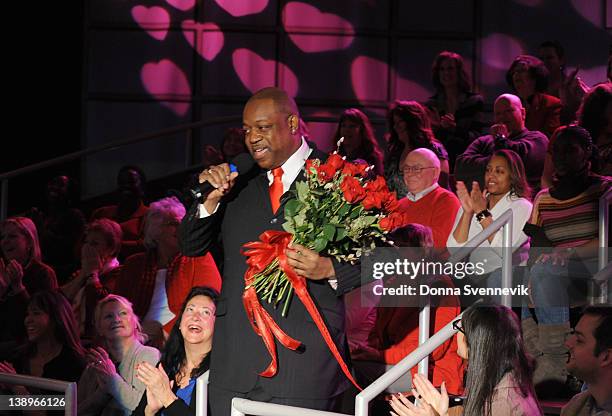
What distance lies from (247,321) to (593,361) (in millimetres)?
1258

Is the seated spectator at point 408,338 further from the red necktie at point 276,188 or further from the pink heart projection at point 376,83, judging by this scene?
the pink heart projection at point 376,83

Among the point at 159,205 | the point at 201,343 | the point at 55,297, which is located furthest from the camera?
the point at 159,205

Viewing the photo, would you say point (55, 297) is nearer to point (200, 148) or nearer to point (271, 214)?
point (271, 214)

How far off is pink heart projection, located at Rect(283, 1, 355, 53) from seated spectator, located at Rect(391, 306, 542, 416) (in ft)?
21.7

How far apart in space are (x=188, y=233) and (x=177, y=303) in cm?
230

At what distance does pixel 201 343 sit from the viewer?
4.88 metres

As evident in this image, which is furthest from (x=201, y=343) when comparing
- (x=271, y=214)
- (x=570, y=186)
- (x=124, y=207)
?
(x=124, y=207)

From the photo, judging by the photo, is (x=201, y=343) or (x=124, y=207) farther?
(x=124, y=207)

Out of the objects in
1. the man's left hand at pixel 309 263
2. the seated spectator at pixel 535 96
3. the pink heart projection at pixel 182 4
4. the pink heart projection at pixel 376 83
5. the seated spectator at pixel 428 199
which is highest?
the pink heart projection at pixel 182 4

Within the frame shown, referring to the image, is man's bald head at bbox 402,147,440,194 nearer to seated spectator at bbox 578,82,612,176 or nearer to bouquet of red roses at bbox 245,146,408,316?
seated spectator at bbox 578,82,612,176

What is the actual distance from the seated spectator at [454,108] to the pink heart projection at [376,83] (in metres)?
2.23

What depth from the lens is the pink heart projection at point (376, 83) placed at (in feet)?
32.7

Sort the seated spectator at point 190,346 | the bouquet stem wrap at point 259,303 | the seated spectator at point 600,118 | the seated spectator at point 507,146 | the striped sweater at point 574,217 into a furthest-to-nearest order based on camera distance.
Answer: the seated spectator at point 600,118, the seated spectator at point 507,146, the striped sweater at point 574,217, the seated spectator at point 190,346, the bouquet stem wrap at point 259,303

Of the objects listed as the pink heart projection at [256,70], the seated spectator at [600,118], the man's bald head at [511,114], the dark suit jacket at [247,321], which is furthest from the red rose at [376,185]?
the pink heart projection at [256,70]
